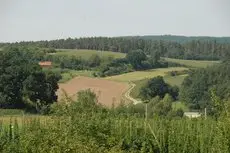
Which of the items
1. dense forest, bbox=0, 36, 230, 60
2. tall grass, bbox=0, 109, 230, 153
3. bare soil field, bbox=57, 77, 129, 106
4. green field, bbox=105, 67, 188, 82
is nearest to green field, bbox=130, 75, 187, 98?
bare soil field, bbox=57, 77, 129, 106

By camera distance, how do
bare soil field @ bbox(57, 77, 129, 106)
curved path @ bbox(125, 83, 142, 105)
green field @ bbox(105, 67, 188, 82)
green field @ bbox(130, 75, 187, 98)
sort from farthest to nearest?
1. green field @ bbox(105, 67, 188, 82)
2. green field @ bbox(130, 75, 187, 98)
3. bare soil field @ bbox(57, 77, 129, 106)
4. curved path @ bbox(125, 83, 142, 105)

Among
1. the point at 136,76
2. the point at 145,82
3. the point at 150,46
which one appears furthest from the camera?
the point at 150,46

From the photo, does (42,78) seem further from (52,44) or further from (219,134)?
(52,44)

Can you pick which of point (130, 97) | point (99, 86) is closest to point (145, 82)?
point (130, 97)

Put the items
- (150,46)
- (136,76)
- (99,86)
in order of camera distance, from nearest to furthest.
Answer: (99,86)
(136,76)
(150,46)

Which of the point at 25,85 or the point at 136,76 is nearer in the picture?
the point at 25,85

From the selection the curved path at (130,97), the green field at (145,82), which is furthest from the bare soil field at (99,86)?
the green field at (145,82)

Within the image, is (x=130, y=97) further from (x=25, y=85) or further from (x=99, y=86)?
(x=25, y=85)

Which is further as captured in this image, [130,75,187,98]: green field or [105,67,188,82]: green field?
[105,67,188,82]: green field

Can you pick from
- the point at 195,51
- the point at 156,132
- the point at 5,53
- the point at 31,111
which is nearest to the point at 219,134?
the point at 156,132

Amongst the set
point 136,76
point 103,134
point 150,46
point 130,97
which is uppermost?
point 103,134

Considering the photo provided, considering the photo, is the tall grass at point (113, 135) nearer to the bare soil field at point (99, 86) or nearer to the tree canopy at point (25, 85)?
the tree canopy at point (25, 85)

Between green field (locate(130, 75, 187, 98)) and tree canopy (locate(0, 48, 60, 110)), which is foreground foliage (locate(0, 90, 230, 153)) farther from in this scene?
green field (locate(130, 75, 187, 98))

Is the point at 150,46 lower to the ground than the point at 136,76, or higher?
higher
